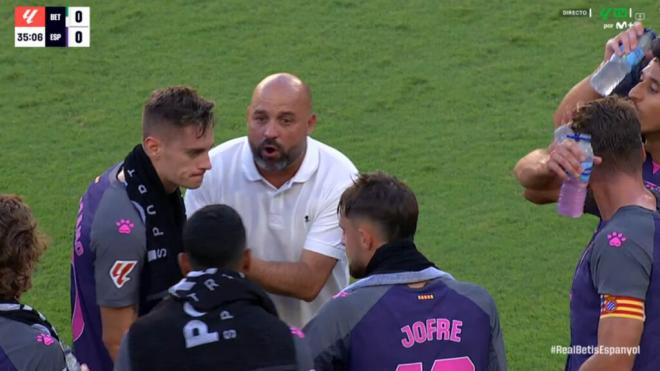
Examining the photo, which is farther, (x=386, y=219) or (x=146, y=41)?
(x=146, y=41)

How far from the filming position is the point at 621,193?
366 cm

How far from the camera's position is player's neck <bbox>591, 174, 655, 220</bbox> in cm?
365

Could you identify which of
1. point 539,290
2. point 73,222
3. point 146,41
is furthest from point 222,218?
point 146,41

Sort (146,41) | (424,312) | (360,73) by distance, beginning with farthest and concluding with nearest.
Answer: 1. (146,41)
2. (360,73)
3. (424,312)

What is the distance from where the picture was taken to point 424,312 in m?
3.47

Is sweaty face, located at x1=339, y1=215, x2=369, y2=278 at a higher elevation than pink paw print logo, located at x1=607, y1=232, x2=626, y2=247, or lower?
lower

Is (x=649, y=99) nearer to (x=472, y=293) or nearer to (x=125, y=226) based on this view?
(x=472, y=293)

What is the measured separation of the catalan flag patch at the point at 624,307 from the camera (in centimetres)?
347

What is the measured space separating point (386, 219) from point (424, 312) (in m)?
0.32

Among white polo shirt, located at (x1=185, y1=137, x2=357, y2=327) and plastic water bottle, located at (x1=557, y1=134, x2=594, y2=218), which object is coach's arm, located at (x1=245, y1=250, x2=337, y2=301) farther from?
plastic water bottle, located at (x1=557, y1=134, x2=594, y2=218)

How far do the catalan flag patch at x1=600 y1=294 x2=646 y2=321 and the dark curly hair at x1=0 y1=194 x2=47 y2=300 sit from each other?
180cm

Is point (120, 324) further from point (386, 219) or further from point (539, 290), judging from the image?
point (539, 290)

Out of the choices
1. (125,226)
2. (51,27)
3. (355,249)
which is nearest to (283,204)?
(125,226)

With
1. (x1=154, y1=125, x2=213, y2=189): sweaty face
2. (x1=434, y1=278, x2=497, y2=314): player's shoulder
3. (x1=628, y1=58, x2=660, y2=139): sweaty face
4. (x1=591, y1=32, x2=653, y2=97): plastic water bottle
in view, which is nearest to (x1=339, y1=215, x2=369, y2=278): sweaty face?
(x1=434, y1=278, x2=497, y2=314): player's shoulder
